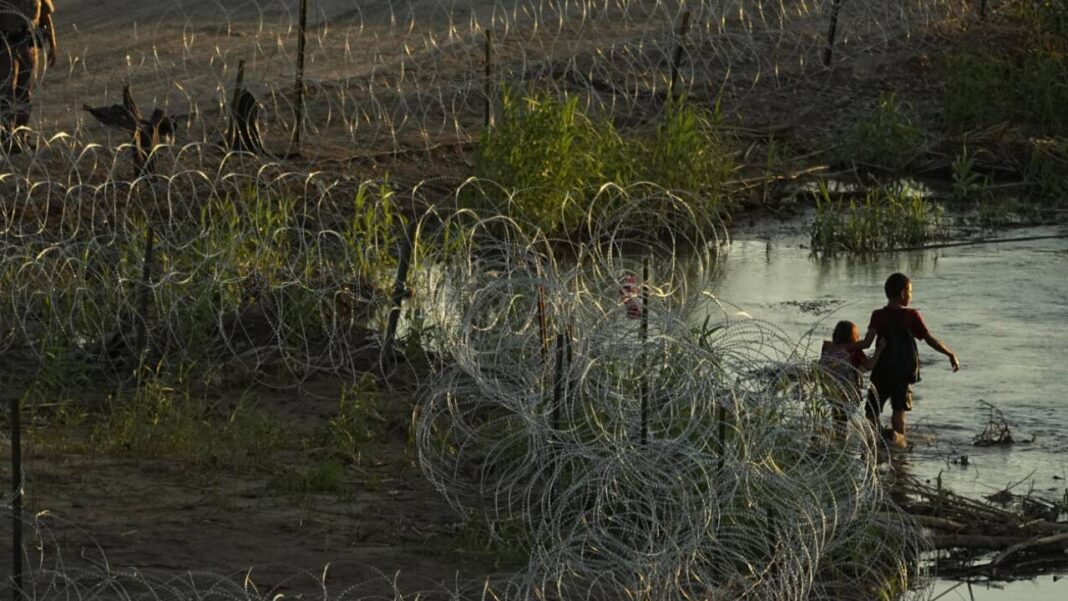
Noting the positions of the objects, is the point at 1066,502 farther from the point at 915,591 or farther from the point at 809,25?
the point at 809,25

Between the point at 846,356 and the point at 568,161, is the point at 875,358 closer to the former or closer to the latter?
the point at 846,356

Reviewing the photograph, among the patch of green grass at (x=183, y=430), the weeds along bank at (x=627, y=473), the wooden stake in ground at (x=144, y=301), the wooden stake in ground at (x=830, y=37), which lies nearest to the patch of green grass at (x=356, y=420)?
the weeds along bank at (x=627, y=473)

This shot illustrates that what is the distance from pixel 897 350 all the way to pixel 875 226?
5065 mm

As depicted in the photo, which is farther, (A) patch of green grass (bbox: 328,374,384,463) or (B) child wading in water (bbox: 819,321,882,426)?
(B) child wading in water (bbox: 819,321,882,426)

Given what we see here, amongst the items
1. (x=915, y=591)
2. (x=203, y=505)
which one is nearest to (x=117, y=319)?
(x=203, y=505)

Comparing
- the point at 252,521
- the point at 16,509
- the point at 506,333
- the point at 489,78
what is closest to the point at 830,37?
the point at 489,78

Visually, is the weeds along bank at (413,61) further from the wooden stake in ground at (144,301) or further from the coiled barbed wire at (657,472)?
the coiled barbed wire at (657,472)

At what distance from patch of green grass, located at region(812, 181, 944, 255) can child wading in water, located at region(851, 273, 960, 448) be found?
4804 mm

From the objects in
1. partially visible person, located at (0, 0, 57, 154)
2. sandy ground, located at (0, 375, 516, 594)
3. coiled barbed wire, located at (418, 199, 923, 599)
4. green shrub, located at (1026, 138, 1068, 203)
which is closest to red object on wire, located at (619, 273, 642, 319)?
coiled barbed wire, located at (418, 199, 923, 599)

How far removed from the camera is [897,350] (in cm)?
1109

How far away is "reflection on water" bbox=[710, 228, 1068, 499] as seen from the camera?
35.3ft

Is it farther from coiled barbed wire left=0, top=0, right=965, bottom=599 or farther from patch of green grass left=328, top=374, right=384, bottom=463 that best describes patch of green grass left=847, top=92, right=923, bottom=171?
patch of green grass left=328, top=374, right=384, bottom=463

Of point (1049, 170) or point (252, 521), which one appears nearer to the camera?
point (252, 521)

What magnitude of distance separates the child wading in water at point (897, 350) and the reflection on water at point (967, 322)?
22cm
